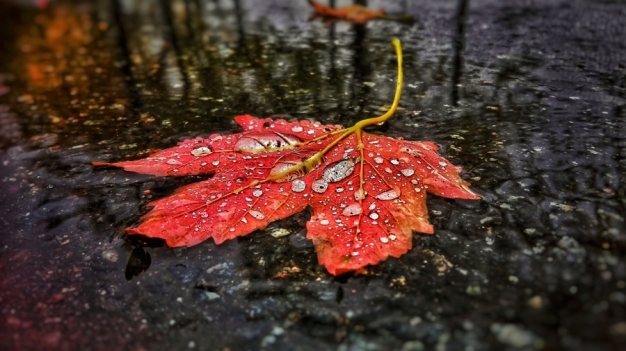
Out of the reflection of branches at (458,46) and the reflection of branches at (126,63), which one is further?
the reflection of branches at (126,63)

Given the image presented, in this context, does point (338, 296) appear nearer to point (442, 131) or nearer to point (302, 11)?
point (442, 131)

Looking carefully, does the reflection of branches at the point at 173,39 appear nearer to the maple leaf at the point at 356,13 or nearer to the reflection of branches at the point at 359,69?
the reflection of branches at the point at 359,69

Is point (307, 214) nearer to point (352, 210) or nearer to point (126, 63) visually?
point (352, 210)

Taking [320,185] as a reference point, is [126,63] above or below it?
above

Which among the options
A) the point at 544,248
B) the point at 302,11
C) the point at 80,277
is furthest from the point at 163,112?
the point at 302,11

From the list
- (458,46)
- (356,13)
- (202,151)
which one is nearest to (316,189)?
(202,151)

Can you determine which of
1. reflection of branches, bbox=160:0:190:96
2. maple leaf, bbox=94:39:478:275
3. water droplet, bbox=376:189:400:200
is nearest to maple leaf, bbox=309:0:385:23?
reflection of branches, bbox=160:0:190:96

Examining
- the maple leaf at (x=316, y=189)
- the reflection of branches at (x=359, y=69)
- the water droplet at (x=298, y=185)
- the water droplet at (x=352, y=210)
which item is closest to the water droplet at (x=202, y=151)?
the maple leaf at (x=316, y=189)

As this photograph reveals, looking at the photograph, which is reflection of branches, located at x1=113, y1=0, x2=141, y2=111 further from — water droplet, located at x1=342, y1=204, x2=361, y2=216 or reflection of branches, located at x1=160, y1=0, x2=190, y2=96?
water droplet, located at x1=342, y1=204, x2=361, y2=216
